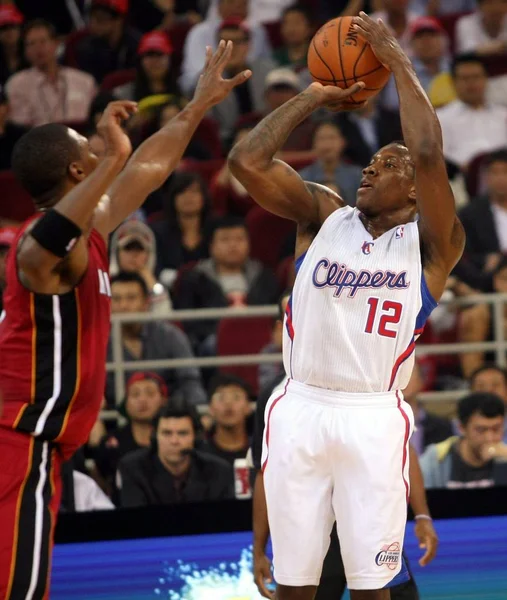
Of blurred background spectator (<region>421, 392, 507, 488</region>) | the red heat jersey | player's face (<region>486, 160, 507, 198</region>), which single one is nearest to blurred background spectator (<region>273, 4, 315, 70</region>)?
player's face (<region>486, 160, 507, 198</region>)

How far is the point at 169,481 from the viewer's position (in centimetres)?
668

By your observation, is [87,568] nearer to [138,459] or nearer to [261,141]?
[138,459]

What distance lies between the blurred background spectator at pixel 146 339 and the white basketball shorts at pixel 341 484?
365 centimetres

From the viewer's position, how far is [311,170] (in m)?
9.20

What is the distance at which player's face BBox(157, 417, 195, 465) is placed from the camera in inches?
261

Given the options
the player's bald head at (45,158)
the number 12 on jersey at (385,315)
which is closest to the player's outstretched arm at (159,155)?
the player's bald head at (45,158)

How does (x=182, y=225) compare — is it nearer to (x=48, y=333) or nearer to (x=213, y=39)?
(x=213, y=39)

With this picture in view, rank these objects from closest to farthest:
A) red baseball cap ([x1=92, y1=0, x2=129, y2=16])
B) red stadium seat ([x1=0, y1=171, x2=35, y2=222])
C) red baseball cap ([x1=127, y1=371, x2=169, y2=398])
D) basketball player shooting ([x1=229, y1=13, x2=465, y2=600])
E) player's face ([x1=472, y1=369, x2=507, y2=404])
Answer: basketball player shooting ([x1=229, y1=13, x2=465, y2=600]) → red baseball cap ([x1=127, y1=371, x2=169, y2=398]) → player's face ([x1=472, y1=369, x2=507, y2=404]) → red stadium seat ([x1=0, y1=171, x2=35, y2=222]) → red baseball cap ([x1=92, y1=0, x2=129, y2=16])

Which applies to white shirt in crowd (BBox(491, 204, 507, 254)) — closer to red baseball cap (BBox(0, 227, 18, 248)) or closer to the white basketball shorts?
red baseball cap (BBox(0, 227, 18, 248))

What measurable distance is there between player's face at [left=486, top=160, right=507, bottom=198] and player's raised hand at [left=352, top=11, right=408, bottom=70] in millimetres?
4617

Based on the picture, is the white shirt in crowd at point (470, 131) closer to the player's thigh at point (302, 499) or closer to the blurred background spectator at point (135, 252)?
the blurred background spectator at point (135, 252)

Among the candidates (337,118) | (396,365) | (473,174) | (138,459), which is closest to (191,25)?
(337,118)

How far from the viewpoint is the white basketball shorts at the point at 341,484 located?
4.10m

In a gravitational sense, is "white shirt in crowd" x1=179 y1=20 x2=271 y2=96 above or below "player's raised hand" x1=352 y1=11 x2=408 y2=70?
above
